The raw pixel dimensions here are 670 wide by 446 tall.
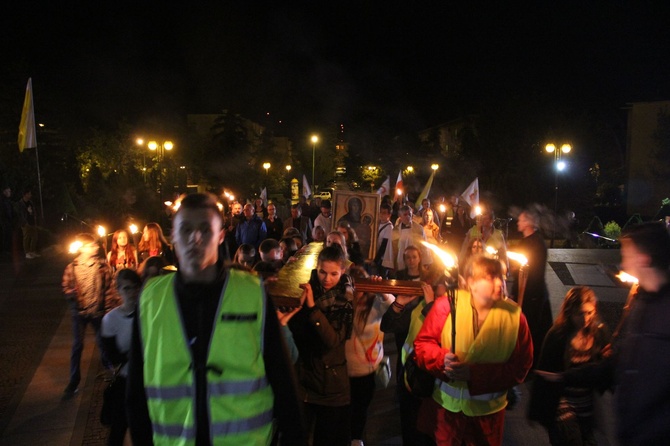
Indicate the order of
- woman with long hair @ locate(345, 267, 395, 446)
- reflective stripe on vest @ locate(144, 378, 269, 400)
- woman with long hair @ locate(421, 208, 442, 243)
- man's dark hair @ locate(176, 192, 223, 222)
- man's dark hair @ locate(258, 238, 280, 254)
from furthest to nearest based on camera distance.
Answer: woman with long hair @ locate(421, 208, 442, 243), man's dark hair @ locate(258, 238, 280, 254), woman with long hair @ locate(345, 267, 395, 446), man's dark hair @ locate(176, 192, 223, 222), reflective stripe on vest @ locate(144, 378, 269, 400)

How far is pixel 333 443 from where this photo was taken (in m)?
4.28

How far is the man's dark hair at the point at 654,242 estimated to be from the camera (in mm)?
2803

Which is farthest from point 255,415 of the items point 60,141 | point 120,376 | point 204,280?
point 60,141

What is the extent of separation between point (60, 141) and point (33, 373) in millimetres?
23741

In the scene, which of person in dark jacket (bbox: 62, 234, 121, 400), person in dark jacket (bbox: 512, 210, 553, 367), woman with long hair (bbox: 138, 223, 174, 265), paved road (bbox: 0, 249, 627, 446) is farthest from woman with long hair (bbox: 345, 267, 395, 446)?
woman with long hair (bbox: 138, 223, 174, 265)

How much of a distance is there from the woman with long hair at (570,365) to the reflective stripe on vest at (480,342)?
0.37 metres

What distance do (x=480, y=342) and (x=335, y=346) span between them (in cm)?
109

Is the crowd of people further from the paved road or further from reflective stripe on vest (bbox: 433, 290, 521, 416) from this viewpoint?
the paved road

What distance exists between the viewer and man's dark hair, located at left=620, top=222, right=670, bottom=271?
2.80 meters

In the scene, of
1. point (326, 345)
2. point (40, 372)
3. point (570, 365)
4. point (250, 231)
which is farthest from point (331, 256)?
point (250, 231)

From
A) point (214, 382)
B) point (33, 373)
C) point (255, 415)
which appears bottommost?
point (33, 373)

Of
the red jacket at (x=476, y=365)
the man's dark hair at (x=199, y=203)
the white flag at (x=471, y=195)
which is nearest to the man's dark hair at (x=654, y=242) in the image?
the red jacket at (x=476, y=365)

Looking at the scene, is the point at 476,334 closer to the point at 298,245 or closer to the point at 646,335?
the point at 646,335

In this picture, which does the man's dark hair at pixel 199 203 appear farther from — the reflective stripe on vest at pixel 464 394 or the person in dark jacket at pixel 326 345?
the reflective stripe on vest at pixel 464 394
